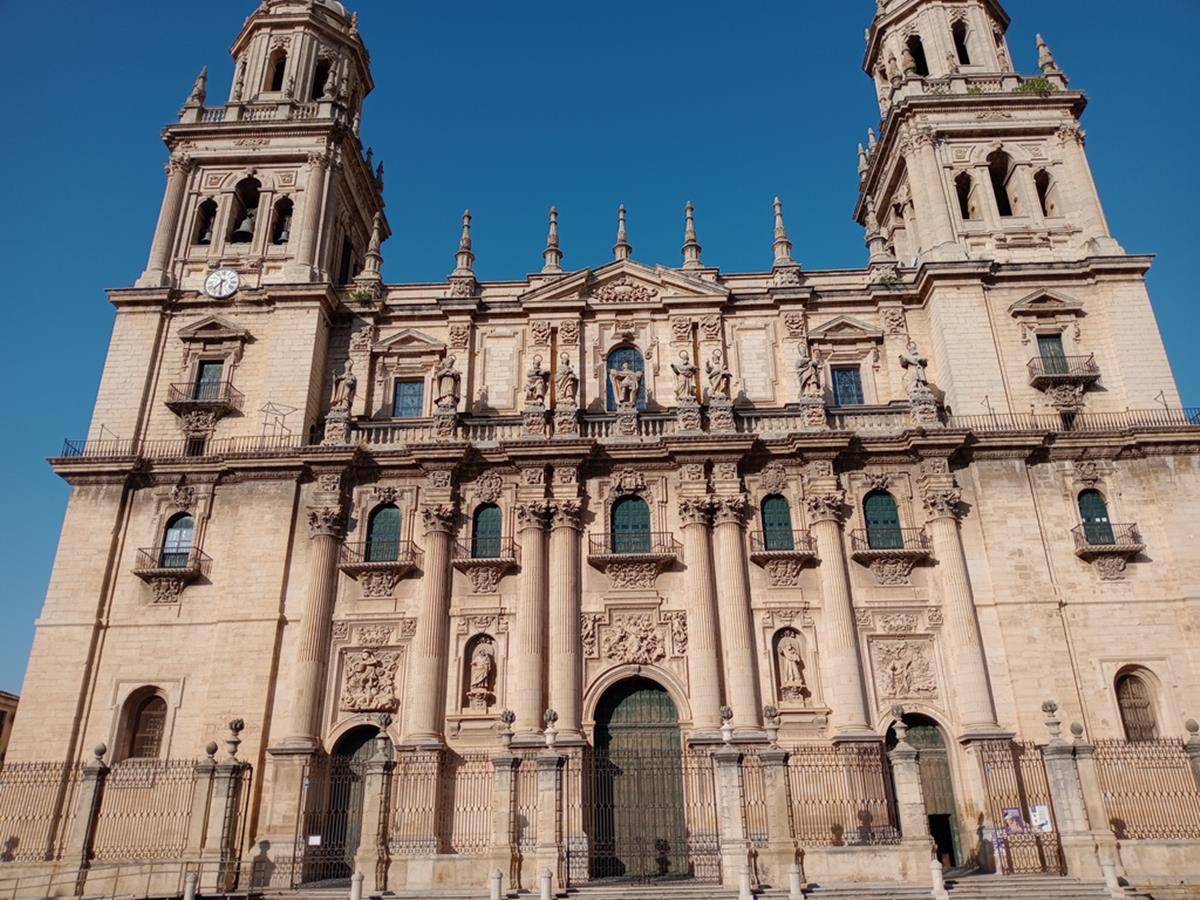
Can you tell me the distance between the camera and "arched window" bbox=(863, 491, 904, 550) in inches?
910

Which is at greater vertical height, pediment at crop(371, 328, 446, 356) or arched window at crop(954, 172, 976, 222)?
arched window at crop(954, 172, 976, 222)

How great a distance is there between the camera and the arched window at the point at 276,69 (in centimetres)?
3077

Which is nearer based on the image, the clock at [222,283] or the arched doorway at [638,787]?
the arched doorway at [638,787]

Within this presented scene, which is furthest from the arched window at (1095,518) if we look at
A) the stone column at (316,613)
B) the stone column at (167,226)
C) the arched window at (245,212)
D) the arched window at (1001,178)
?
the stone column at (167,226)

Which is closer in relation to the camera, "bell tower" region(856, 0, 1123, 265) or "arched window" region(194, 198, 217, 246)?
"bell tower" region(856, 0, 1123, 265)

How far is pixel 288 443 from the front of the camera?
Answer: 2394 cm

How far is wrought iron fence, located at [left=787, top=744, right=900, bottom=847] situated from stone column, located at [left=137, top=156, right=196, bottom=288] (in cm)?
2173

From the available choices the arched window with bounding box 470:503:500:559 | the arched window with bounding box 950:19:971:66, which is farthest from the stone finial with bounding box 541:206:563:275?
the arched window with bounding box 950:19:971:66

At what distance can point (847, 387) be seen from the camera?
1019 inches

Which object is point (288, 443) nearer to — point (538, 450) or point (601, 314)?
point (538, 450)

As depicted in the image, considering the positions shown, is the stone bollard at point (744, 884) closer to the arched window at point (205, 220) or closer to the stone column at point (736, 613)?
the stone column at point (736, 613)

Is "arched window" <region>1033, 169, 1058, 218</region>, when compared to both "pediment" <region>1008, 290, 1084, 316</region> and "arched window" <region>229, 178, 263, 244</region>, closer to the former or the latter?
"pediment" <region>1008, 290, 1084, 316</region>

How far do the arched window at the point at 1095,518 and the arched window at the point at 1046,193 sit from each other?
928 centimetres

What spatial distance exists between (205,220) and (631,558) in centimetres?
1733
